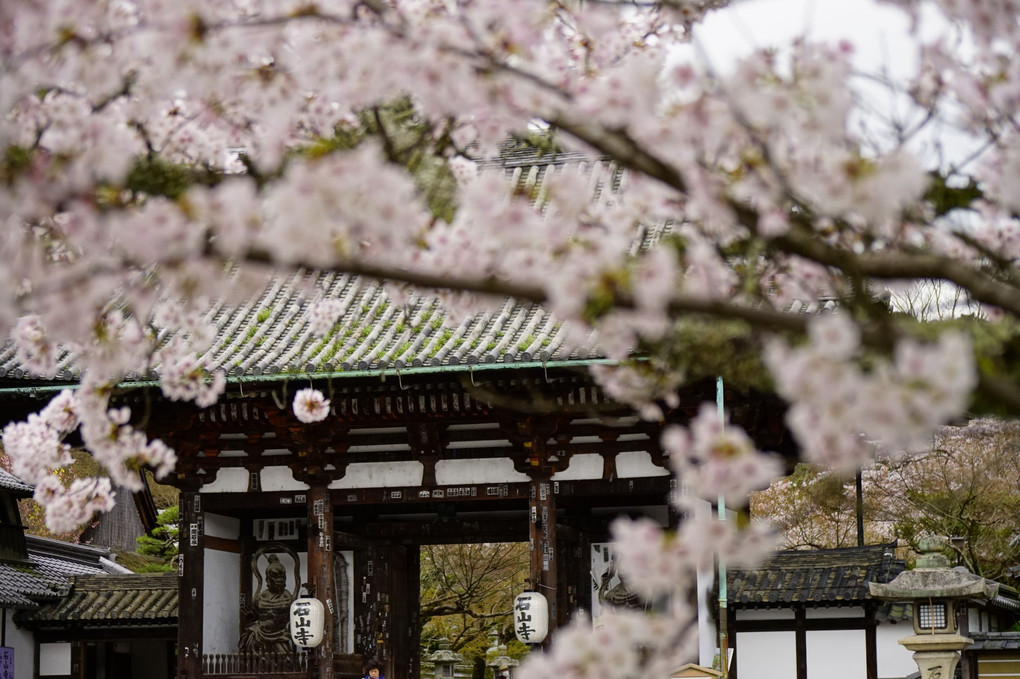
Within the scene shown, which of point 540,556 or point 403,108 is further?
point 540,556

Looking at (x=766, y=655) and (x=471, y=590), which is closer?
(x=766, y=655)

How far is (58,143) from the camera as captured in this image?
12.9 ft

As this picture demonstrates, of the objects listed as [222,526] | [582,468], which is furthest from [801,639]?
[222,526]

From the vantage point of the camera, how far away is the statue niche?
13.6m

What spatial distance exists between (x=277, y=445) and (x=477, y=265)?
9.24 m

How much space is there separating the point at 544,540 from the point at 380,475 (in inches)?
77.4

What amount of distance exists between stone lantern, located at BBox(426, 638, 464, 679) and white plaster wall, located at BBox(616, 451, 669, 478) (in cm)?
930

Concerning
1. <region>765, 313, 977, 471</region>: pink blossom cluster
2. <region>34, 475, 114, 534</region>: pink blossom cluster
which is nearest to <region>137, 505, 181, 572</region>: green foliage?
<region>34, 475, 114, 534</region>: pink blossom cluster

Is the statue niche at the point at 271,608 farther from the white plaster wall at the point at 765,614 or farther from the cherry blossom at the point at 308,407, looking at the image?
the cherry blossom at the point at 308,407

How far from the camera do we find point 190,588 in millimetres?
13172

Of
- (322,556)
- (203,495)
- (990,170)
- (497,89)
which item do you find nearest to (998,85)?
Answer: (990,170)

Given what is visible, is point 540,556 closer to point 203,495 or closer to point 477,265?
point 203,495

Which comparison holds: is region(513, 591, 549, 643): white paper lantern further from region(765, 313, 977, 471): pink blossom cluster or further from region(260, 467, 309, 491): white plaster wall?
region(765, 313, 977, 471): pink blossom cluster

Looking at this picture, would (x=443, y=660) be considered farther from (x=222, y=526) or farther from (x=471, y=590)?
(x=222, y=526)
